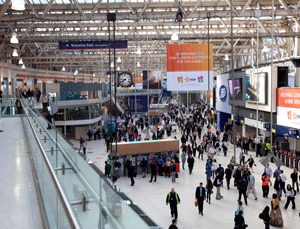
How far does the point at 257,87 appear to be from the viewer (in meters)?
24.2

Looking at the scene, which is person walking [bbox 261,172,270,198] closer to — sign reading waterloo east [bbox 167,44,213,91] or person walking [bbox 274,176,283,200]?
person walking [bbox 274,176,283,200]

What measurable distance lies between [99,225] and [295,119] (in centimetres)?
1926

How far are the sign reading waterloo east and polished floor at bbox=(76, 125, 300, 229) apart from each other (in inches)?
170

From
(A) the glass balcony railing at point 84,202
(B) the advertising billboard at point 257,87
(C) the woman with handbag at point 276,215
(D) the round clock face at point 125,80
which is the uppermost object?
(D) the round clock face at point 125,80

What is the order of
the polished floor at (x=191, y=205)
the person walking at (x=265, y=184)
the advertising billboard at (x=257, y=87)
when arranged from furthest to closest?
the advertising billboard at (x=257, y=87) < the person walking at (x=265, y=184) < the polished floor at (x=191, y=205)

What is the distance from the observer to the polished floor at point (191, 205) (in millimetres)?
11836

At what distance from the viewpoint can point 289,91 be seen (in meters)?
21.0

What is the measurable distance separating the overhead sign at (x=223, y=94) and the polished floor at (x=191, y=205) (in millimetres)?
13185

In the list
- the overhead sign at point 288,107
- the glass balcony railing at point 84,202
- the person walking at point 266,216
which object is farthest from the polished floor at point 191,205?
the glass balcony railing at point 84,202

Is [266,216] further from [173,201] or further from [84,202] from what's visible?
[84,202]

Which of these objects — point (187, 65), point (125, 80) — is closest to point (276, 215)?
point (187, 65)

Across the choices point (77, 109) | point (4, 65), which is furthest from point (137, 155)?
point (4, 65)

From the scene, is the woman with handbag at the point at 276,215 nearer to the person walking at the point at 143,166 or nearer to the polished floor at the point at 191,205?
the polished floor at the point at 191,205

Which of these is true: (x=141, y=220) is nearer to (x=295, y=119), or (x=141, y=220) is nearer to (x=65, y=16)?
(x=295, y=119)
